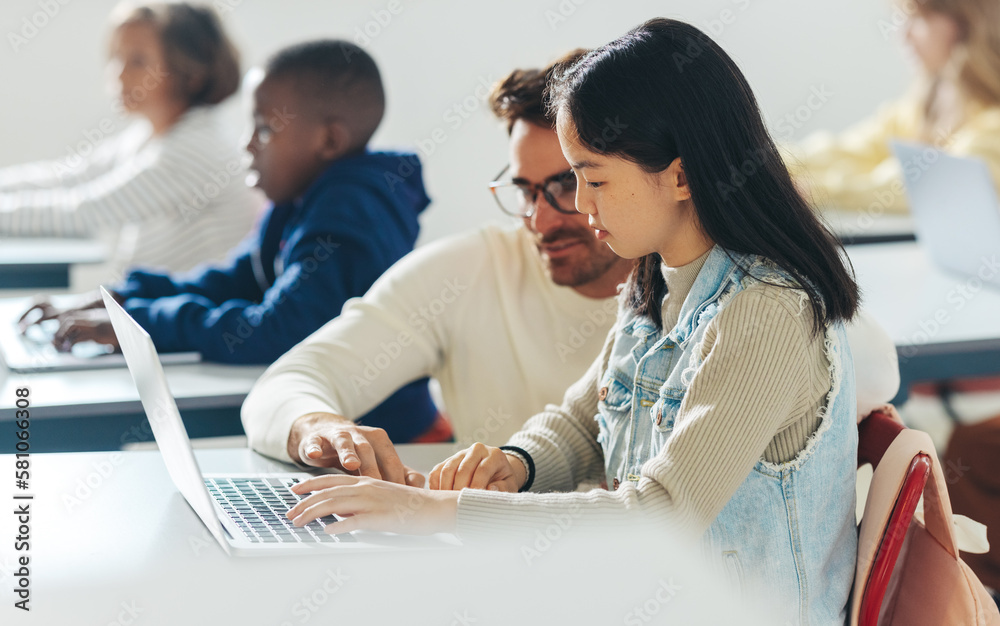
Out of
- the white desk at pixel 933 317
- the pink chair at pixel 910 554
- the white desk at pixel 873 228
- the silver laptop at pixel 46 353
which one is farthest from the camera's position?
the white desk at pixel 873 228

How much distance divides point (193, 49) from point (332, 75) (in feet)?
3.06

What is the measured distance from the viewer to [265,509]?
970 millimetres

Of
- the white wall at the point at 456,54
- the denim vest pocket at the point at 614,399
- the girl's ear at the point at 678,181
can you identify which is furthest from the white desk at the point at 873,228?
the girl's ear at the point at 678,181

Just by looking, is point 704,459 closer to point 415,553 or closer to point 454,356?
point 415,553

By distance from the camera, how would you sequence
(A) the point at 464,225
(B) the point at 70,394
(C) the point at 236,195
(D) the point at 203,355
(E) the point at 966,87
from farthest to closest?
(A) the point at 464,225 < (E) the point at 966,87 < (C) the point at 236,195 < (D) the point at 203,355 < (B) the point at 70,394

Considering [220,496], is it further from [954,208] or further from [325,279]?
[954,208]

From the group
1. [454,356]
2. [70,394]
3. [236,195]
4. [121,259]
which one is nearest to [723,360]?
[454,356]

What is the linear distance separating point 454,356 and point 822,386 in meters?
0.70

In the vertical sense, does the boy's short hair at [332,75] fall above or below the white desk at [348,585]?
above

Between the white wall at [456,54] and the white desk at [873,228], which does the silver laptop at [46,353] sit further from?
the white wall at [456,54]

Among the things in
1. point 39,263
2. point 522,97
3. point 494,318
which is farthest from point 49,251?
point 522,97

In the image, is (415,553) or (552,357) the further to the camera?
(552,357)

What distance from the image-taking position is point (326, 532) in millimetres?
883

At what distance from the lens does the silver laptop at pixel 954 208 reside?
1.85 meters
